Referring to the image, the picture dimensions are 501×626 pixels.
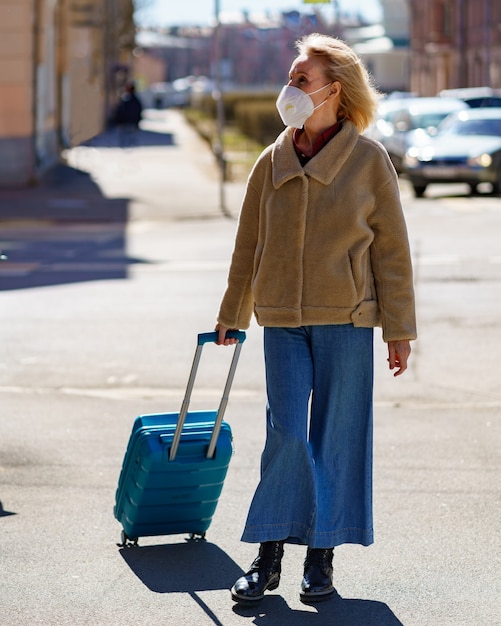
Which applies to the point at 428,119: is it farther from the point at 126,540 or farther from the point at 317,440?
the point at 317,440

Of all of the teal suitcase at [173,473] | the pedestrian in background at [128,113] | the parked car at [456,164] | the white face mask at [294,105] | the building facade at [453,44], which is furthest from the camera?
the building facade at [453,44]

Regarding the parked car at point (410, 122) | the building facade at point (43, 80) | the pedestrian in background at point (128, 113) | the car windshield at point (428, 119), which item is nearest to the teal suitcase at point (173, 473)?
the building facade at point (43, 80)

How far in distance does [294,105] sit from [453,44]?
77328 mm

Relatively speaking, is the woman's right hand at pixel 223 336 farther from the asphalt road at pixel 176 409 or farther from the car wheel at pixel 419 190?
the car wheel at pixel 419 190

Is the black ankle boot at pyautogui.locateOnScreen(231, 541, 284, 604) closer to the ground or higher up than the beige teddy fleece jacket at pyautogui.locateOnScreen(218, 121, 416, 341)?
closer to the ground

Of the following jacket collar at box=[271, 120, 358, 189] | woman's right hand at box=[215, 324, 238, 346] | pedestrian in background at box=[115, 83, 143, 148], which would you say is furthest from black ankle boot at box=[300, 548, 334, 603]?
pedestrian in background at box=[115, 83, 143, 148]

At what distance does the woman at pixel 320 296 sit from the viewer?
4.48 meters

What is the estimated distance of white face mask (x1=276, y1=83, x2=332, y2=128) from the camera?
4.43 m

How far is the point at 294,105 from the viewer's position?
4.43 m

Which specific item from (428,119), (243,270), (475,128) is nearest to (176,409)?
(243,270)

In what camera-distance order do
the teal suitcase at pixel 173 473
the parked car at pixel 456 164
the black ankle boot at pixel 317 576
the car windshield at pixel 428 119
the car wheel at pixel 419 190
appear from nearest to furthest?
the black ankle boot at pixel 317 576 → the teal suitcase at pixel 173 473 → the parked car at pixel 456 164 → the car wheel at pixel 419 190 → the car windshield at pixel 428 119

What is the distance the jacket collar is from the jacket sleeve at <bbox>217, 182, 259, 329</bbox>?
0.17 metres

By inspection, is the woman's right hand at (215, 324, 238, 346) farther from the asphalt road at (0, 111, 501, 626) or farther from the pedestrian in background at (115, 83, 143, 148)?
the pedestrian in background at (115, 83, 143, 148)

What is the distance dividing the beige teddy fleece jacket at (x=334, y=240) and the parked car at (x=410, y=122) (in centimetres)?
2223
